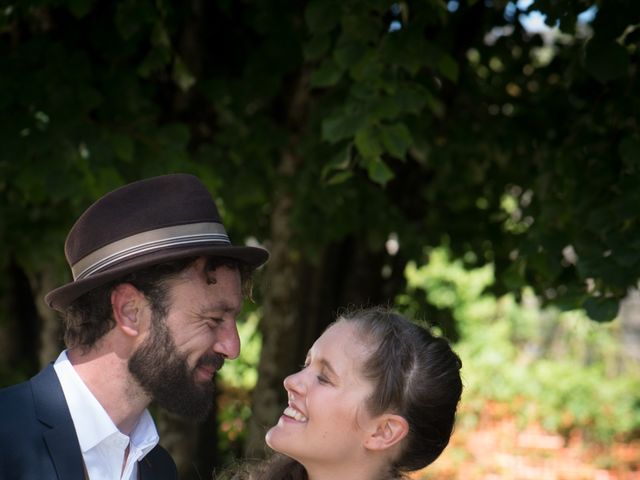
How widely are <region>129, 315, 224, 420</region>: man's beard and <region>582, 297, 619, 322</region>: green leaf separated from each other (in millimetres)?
1578

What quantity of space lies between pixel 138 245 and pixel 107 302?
194 mm

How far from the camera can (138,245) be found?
2.62 m

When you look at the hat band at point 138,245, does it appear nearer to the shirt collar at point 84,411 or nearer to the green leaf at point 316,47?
the shirt collar at point 84,411

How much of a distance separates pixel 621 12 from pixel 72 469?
2.44 metres

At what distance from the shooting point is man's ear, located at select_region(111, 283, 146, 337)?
2.67m

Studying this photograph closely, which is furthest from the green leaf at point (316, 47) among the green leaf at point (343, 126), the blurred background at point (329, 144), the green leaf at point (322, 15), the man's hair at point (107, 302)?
the man's hair at point (107, 302)

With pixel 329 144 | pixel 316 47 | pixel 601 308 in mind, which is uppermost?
pixel 329 144

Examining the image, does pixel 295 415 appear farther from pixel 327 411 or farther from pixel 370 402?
pixel 370 402

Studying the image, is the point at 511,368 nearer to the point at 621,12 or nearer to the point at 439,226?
the point at 439,226

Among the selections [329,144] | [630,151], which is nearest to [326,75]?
[329,144]

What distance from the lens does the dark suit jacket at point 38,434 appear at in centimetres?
241

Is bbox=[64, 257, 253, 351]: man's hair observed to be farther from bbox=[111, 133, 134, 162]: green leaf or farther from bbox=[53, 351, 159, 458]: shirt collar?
bbox=[111, 133, 134, 162]: green leaf

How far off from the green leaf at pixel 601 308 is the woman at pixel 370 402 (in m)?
0.95

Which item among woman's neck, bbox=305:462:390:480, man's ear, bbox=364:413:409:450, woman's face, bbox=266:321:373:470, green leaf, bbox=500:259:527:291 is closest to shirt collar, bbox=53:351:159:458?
woman's face, bbox=266:321:373:470
